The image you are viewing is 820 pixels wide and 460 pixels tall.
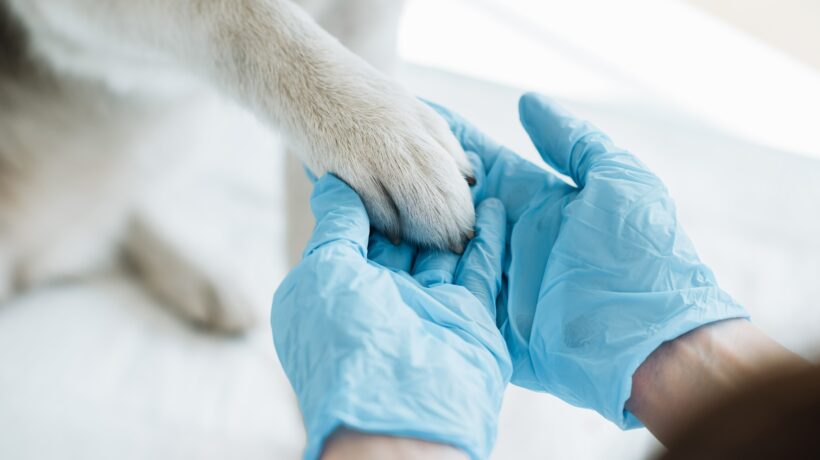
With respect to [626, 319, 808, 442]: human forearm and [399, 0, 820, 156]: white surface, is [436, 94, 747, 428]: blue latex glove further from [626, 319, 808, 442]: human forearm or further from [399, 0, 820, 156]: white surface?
[399, 0, 820, 156]: white surface

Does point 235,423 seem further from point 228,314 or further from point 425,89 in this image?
point 425,89

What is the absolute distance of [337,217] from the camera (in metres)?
0.66

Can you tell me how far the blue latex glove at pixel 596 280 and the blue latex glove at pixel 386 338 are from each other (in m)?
0.05

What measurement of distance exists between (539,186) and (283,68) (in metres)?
0.31

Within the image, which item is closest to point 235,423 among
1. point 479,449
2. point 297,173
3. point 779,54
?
point 297,173

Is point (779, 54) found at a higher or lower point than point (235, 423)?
higher

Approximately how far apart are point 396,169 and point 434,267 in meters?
0.11

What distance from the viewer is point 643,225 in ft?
2.24

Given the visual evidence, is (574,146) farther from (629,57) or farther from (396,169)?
(629,57)

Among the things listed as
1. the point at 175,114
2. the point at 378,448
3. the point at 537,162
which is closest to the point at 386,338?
the point at 378,448

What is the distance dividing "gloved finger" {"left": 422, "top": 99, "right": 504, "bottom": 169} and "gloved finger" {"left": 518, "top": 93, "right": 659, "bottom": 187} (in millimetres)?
50

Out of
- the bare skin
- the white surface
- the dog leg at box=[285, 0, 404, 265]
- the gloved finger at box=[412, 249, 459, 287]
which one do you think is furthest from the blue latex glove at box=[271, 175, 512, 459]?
the white surface

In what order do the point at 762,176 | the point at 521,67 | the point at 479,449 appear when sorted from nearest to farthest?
the point at 479,449, the point at 762,176, the point at 521,67

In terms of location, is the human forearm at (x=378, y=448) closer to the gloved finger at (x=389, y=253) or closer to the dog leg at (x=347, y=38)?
the gloved finger at (x=389, y=253)
